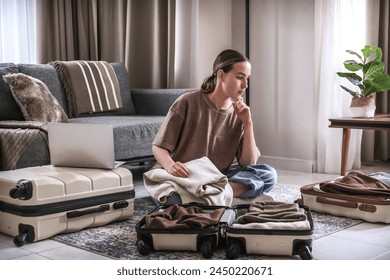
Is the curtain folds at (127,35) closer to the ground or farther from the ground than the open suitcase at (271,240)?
farther from the ground

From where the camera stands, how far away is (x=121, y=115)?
12.6 feet

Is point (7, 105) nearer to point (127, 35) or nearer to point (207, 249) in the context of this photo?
point (127, 35)

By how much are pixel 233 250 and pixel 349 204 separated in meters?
0.77

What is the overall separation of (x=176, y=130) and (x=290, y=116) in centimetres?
164

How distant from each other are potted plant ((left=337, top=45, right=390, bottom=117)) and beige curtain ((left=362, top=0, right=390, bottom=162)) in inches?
23.3

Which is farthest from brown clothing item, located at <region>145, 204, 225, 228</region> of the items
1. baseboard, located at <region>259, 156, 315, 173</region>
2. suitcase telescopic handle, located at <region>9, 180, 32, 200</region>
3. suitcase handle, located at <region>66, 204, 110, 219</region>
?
baseboard, located at <region>259, 156, 315, 173</region>

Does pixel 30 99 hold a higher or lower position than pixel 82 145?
higher

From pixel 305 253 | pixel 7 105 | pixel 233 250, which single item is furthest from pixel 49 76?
pixel 305 253

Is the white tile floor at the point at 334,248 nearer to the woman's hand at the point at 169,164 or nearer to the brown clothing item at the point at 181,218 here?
the brown clothing item at the point at 181,218

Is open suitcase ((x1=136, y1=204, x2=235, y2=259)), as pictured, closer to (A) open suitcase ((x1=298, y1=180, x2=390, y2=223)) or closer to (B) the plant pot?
(A) open suitcase ((x1=298, y1=180, x2=390, y2=223))

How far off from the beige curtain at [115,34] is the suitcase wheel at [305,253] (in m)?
2.41

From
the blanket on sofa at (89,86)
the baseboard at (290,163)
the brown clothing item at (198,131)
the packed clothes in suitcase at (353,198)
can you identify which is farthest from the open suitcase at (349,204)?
the blanket on sofa at (89,86)

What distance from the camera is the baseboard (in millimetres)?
3877

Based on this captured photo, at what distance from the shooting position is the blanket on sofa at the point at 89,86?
3578mm
